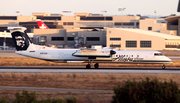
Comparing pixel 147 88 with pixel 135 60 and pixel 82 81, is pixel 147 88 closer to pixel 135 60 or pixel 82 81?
pixel 82 81

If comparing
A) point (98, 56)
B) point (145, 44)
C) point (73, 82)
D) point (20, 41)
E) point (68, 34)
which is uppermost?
point (68, 34)

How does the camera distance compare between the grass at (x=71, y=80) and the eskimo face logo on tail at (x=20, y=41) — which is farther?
the eskimo face logo on tail at (x=20, y=41)

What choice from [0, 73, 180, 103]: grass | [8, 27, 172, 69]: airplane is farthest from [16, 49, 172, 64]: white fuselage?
[0, 73, 180, 103]: grass

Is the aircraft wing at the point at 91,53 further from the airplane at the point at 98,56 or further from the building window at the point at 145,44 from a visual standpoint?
the building window at the point at 145,44

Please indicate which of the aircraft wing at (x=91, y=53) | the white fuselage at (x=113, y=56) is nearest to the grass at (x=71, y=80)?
the white fuselage at (x=113, y=56)

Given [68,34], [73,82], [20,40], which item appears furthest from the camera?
[68,34]

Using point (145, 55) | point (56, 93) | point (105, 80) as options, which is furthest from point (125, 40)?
point (56, 93)

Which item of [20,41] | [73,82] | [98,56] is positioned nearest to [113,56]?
[98,56]

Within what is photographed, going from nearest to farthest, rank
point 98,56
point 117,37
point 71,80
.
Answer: point 71,80, point 98,56, point 117,37

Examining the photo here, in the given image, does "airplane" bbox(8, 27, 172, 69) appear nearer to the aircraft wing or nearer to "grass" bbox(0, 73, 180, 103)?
the aircraft wing

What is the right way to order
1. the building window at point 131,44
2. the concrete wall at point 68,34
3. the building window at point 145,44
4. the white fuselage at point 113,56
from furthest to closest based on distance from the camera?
the concrete wall at point 68,34 → the building window at point 131,44 → the building window at point 145,44 → the white fuselage at point 113,56

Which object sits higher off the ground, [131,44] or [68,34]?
[68,34]

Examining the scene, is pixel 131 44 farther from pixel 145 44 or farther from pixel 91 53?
pixel 91 53

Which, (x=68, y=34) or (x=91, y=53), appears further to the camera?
(x=68, y=34)
